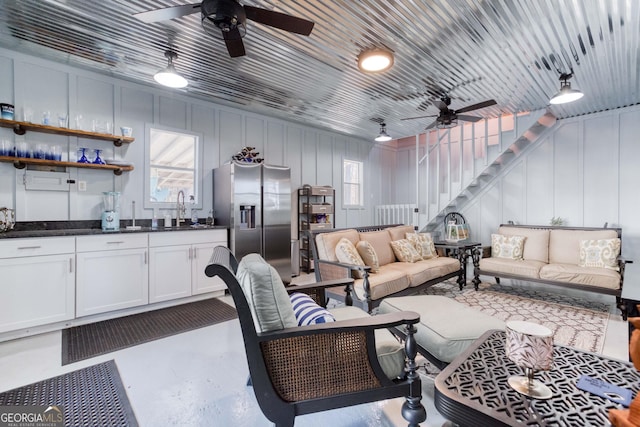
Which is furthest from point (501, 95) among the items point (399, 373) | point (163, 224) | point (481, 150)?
point (163, 224)

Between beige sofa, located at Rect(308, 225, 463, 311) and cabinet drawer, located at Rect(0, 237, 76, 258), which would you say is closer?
cabinet drawer, located at Rect(0, 237, 76, 258)

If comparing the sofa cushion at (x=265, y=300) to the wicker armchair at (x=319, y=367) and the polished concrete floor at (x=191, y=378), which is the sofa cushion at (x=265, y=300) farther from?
the polished concrete floor at (x=191, y=378)

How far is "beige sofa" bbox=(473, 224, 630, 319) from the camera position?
3.61m

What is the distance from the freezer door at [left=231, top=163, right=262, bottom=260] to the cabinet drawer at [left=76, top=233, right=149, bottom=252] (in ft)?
4.01

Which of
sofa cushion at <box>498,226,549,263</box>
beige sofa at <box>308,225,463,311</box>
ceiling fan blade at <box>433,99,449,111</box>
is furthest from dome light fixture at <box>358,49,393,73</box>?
sofa cushion at <box>498,226,549,263</box>

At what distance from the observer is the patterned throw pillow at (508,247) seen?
4633 mm

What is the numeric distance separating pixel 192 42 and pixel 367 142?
5.31 meters

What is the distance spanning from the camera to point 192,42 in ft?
10.1

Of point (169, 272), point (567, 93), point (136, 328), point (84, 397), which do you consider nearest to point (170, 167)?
point (169, 272)

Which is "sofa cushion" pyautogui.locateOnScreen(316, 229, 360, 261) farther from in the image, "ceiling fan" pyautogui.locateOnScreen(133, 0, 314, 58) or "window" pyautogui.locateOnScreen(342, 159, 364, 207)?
"window" pyautogui.locateOnScreen(342, 159, 364, 207)

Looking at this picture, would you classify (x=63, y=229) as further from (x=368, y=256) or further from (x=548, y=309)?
(x=548, y=309)

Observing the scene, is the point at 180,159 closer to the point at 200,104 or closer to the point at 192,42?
the point at 200,104

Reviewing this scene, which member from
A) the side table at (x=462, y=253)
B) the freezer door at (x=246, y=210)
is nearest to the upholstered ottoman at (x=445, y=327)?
the side table at (x=462, y=253)

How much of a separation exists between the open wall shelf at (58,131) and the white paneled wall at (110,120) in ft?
0.30
